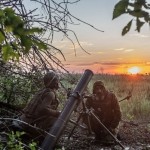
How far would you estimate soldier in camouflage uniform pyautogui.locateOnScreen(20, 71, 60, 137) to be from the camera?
7473 millimetres

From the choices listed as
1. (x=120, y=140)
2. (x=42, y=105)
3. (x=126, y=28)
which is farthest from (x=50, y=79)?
(x=126, y=28)

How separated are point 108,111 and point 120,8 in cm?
753

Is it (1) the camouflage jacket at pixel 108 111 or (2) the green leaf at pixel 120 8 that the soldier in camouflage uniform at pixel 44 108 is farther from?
(2) the green leaf at pixel 120 8

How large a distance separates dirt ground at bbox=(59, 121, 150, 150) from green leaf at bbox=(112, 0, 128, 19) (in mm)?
6178

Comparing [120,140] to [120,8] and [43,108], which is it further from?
[120,8]

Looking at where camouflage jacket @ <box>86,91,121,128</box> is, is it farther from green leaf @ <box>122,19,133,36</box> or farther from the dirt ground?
green leaf @ <box>122,19,133,36</box>

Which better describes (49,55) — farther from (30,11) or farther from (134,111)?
(134,111)

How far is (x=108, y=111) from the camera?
9367 millimetres

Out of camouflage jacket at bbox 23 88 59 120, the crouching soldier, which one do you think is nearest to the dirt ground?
the crouching soldier

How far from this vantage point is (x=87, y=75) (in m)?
7.48

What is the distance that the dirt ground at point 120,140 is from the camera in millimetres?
8289

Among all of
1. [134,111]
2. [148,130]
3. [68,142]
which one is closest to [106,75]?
[134,111]

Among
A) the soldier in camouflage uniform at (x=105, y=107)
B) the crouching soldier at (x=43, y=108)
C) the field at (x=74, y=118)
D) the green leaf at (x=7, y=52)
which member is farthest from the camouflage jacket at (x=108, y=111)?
the green leaf at (x=7, y=52)

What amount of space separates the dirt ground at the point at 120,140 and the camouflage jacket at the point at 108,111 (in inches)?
15.2
